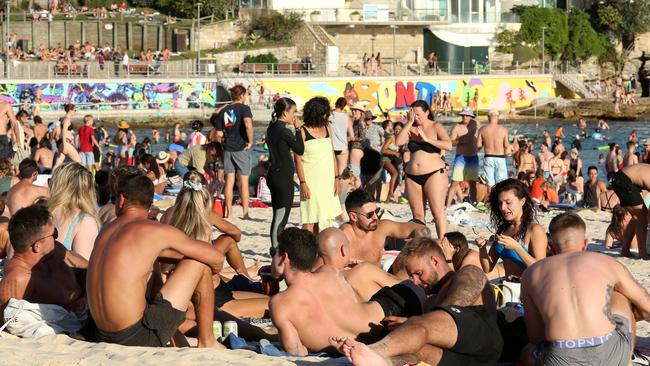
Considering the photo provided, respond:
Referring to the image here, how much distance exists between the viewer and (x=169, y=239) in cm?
584

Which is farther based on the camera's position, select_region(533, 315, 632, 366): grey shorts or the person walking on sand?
the person walking on sand

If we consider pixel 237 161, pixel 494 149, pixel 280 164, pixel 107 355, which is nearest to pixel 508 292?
pixel 107 355

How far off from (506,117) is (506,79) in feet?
7.30

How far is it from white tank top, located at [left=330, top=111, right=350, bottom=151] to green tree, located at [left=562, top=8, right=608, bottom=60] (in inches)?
1712

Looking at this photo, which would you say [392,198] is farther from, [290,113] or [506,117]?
[506,117]

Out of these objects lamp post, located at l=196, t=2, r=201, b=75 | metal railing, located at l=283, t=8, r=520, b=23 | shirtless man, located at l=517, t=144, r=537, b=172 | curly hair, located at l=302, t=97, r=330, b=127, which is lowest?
shirtless man, located at l=517, t=144, r=537, b=172

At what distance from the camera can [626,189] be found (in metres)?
9.60

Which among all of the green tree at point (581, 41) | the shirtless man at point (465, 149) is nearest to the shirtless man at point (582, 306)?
the shirtless man at point (465, 149)

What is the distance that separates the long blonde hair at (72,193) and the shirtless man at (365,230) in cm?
175

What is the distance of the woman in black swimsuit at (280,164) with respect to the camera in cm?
981

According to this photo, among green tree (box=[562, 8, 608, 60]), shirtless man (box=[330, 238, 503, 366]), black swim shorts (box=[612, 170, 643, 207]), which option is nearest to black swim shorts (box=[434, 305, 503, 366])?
shirtless man (box=[330, 238, 503, 366])

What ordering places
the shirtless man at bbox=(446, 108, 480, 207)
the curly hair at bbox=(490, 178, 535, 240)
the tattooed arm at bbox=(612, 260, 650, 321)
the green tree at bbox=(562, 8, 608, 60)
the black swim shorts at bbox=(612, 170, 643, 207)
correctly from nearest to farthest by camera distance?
the tattooed arm at bbox=(612, 260, 650, 321) → the curly hair at bbox=(490, 178, 535, 240) → the black swim shorts at bbox=(612, 170, 643, 207) → the shirtless man at bbox=(446, 108, 480, 207) → the green tree at bbox=(562, 8, 608, 60)

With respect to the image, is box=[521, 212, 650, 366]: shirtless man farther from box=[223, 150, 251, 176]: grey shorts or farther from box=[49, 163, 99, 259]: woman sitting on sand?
box=[223, 150, 251, 176]: grey shorts

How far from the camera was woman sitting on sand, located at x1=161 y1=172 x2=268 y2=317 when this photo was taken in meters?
6.93
